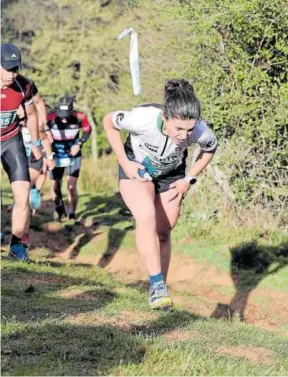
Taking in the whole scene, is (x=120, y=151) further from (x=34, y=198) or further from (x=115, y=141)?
(x=34, y=198)

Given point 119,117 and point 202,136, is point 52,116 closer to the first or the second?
point 119,117

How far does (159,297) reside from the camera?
20.8 ft

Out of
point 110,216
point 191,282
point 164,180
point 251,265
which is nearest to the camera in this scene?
point 164,180

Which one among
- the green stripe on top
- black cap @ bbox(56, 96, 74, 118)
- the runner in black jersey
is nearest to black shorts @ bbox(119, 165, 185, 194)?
the runner in black jersey

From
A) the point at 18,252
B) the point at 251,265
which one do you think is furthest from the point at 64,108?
the point at 18,252

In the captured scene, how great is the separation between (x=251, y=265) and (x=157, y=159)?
4.65 metres

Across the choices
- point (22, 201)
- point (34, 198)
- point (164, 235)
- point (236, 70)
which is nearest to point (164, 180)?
point (164, 235)

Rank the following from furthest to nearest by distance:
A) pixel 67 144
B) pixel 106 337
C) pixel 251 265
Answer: pixel 67 144 < pixel 251 265 < pixel 106 337

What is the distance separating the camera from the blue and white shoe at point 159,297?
6.32 m

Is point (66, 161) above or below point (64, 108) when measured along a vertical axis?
below

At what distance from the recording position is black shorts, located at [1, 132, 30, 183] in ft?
29.2

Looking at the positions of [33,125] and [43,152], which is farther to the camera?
[43,152]

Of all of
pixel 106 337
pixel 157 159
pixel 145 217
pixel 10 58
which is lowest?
pixel 106 337

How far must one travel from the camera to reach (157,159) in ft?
21.6
